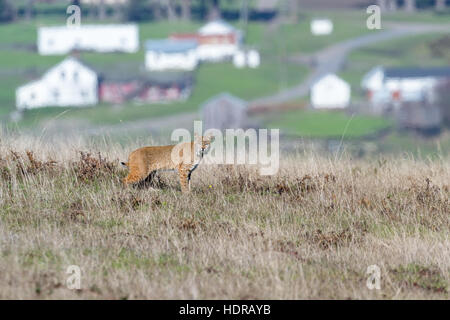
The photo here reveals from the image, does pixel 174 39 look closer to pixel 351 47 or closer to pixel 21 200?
pixel 351 47

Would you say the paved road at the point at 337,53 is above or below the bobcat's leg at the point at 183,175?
above

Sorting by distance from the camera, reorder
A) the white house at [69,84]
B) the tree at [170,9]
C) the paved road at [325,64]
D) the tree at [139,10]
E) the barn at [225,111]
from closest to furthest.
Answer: the paved road at [325,64] → the barn at [225,111] → the white house at [69,84] → the tree at [139,10] → the tree at [170,9]

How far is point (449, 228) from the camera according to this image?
9.36m

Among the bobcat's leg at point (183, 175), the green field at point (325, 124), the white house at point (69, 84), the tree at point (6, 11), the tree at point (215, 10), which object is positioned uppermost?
the tree at point (215, 10)

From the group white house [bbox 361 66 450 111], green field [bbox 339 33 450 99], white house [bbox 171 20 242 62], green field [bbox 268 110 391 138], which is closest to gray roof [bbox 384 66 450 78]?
white house [bbox 361 66 450 111]

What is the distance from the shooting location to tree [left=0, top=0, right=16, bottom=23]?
15612 cm

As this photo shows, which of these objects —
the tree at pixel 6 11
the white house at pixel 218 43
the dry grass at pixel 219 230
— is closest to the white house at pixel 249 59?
the white house at pixel 218 43

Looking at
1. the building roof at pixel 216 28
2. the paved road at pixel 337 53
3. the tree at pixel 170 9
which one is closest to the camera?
the paved road at pixel 337 53

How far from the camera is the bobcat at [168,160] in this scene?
1041 centimetres

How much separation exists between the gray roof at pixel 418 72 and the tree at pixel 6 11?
84.7m

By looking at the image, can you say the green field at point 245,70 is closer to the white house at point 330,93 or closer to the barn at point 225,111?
the white house at point 330,93

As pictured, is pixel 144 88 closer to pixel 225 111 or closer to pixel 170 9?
pixel 225 111

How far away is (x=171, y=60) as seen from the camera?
139125 millimetres

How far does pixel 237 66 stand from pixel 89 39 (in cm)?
3618
